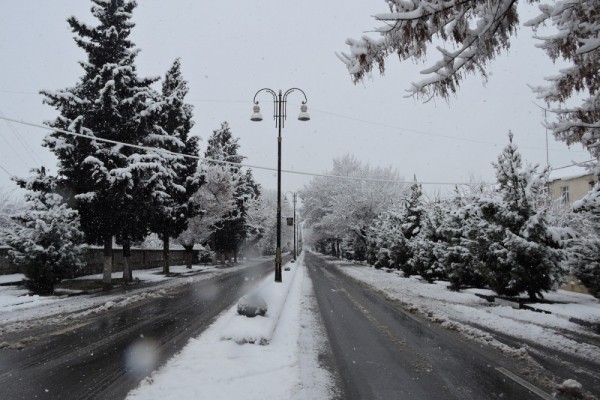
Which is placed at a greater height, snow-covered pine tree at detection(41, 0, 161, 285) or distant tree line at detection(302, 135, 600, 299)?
snow-covered pine tree at detection(41, 0, 161, 285)

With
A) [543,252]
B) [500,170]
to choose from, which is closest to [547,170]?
[500,170]

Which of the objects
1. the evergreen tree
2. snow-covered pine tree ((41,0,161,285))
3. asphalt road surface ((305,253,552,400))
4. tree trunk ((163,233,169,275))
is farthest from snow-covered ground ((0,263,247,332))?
the evergreen tree

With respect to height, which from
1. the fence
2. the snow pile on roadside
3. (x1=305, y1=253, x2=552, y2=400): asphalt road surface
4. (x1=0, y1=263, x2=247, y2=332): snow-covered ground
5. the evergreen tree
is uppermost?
the evergreen tree

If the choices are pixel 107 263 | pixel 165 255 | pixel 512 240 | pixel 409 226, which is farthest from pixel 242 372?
pixel 165 255

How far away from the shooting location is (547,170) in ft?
45.5

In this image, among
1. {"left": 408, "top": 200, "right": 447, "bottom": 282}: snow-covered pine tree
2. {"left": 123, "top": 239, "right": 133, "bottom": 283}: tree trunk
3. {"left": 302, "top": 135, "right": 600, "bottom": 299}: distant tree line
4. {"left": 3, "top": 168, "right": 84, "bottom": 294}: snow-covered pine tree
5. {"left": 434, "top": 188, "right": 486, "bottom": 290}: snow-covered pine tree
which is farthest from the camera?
{"left": 408, "top": 200, "right": 447, "bottom": 282}: snow-covered pine tree

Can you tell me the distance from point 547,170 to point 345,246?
42219 millimetres

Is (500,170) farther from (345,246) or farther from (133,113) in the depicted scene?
(345,246)

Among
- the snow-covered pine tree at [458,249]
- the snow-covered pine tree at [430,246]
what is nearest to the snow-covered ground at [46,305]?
the snow-covered pine tree at [458,249]

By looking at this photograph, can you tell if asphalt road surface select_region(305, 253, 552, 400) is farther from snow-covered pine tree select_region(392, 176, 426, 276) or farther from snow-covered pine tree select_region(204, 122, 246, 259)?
snow-covered pine tree select_region(204, 122, 246, 259)

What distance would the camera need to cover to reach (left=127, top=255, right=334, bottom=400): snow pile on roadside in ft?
16.4

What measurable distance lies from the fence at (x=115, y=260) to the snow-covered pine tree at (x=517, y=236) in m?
16.5

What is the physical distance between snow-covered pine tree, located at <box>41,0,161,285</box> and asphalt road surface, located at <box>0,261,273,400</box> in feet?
30.2

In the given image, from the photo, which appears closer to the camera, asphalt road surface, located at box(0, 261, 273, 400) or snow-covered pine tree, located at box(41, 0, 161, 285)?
asphalt road surface, located at box(0, 261, 273, 400)
